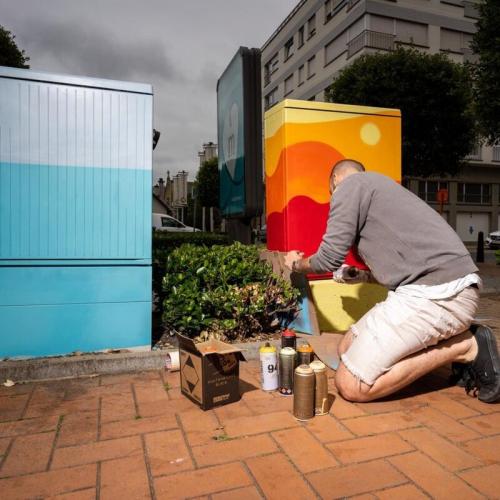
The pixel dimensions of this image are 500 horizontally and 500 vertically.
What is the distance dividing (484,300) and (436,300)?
507 centimetres

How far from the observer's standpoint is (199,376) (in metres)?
2.81

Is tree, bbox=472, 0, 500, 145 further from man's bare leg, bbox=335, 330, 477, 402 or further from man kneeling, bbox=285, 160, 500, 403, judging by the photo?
man's bare leg, bbox=335, 330, 477, 402

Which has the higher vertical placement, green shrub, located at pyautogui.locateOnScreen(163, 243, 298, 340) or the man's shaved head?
the man's shaved head

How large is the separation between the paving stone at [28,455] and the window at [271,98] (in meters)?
37.8

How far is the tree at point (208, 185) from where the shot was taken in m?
36.9

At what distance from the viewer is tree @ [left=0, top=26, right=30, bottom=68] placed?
13.7m

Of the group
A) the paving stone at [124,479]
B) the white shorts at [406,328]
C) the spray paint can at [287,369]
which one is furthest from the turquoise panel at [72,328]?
the white shorts at [406,328]

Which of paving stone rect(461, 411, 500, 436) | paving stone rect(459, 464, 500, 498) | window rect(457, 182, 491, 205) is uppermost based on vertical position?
window rect(457, 182, 491, 205)

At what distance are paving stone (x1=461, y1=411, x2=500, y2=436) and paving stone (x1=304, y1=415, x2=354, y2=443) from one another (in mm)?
736

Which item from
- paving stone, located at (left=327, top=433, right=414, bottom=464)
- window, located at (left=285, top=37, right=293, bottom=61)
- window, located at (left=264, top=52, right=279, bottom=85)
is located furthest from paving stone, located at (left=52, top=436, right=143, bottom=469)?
window, located at (left=264, top=52, right=279, bottom=85)

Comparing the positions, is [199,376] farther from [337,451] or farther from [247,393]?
[337,451]

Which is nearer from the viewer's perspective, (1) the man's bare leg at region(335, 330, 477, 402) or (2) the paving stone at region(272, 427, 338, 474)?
(2) the paving stone at region(272, 427, 338, 474)

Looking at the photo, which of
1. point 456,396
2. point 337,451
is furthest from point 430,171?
point 337,451

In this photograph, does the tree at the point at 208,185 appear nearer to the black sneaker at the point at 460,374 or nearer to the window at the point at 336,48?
the window at the point at 336,48
